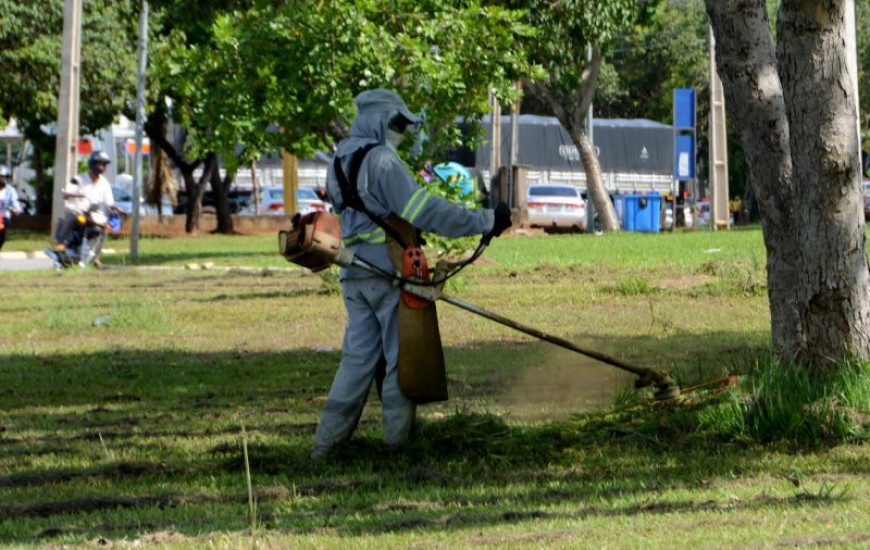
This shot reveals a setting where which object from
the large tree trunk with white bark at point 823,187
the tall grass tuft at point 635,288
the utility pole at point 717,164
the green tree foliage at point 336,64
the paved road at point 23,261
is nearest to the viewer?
the large tree trunk with white bark at point 823,187

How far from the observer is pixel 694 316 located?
15539mm

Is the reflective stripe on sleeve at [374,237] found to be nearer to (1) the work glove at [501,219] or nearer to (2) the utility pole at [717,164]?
(1) the work glove at [501,219]

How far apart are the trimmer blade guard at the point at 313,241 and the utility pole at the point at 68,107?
2280 centimetres

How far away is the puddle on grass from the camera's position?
977 cm

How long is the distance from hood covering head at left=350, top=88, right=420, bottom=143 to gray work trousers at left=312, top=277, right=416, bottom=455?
27.1 inches

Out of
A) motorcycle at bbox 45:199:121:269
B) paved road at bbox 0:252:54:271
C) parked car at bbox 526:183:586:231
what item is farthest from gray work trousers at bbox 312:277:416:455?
parked car at bbox 526:183:586:231

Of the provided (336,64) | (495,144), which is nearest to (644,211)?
(495,144)

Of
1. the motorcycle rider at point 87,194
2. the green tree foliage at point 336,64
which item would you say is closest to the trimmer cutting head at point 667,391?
the green tree foliage at point 336,64

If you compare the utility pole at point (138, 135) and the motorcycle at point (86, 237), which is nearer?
the motorcycle at point (86, 237)

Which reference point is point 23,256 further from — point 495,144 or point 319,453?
point 319,453

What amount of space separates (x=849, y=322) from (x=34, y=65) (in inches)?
1337

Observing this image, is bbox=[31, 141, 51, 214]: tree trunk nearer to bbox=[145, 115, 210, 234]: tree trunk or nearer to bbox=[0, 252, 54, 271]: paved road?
bbox=[145, 115, 210, 234]: tree trunk

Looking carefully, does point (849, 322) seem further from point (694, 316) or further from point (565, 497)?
point (694, 316)

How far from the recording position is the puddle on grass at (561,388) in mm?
9766
